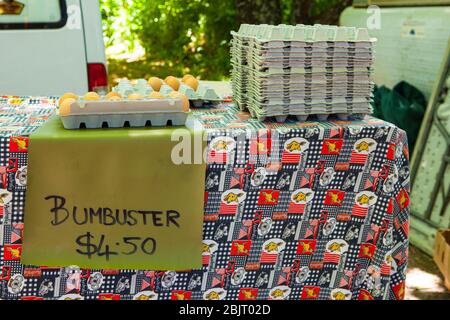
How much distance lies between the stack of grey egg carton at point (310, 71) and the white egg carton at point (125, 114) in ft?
1.09

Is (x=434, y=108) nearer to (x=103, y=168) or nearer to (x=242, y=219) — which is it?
(x=242, y=219)

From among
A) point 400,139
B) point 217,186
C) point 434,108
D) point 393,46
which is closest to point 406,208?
point 400,139

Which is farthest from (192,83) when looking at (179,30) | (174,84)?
(179,30)

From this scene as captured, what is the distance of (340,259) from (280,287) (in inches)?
10.0

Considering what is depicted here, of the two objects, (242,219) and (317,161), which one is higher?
(317,161)

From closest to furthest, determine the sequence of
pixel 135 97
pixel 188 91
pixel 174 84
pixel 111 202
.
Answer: pixel 111 202 → pixel 135 97 → pixel 188 91 → pixel 174 84

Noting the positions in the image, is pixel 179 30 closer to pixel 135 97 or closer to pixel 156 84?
pixel 156 84

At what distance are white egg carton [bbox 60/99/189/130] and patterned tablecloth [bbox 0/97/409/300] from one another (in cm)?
15

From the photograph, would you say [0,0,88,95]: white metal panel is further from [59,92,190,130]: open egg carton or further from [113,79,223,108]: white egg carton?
[59,92,190,130]: open egg carton

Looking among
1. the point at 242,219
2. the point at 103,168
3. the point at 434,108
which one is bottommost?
the point at 434,108

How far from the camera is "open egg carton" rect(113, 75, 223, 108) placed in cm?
278

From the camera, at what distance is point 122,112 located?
2398 mm

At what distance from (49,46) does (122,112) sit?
181 centimetres

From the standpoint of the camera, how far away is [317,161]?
2.46 m
